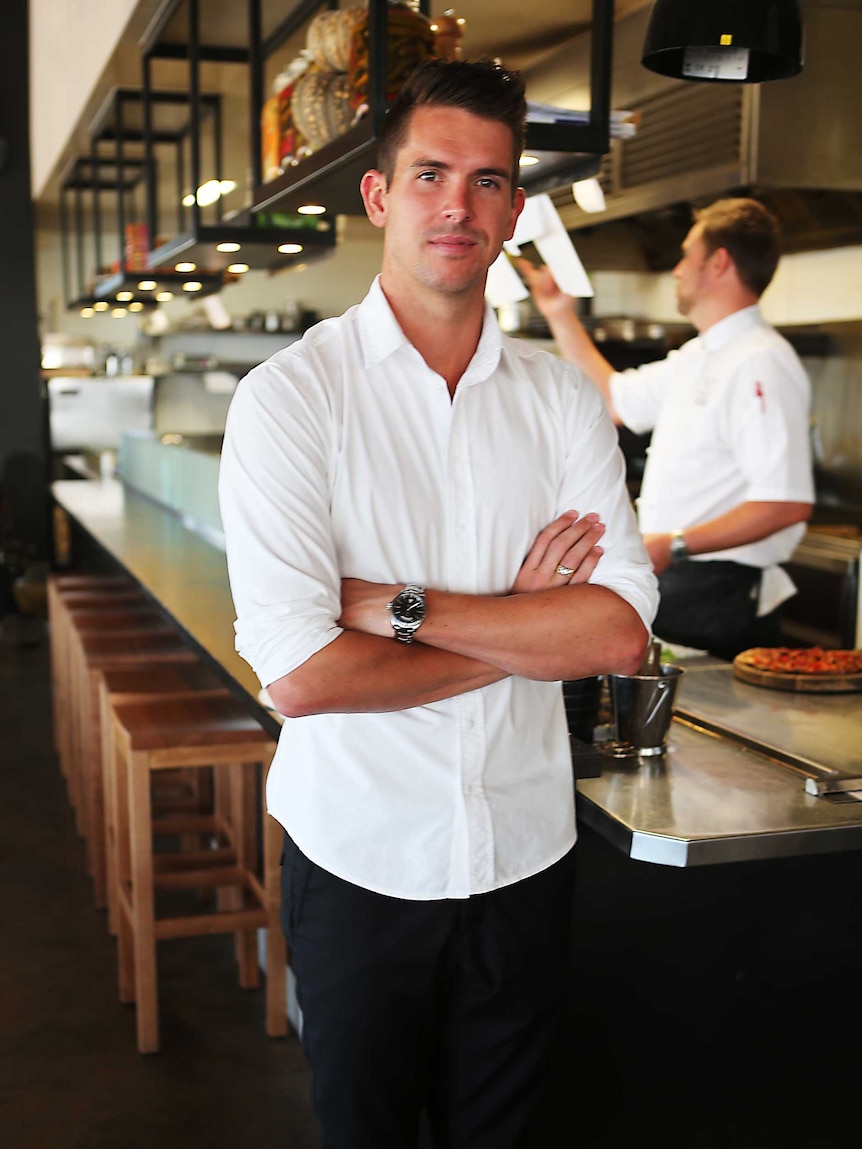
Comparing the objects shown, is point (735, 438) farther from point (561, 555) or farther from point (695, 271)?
point (561, 555)

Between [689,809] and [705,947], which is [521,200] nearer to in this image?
[689,809]

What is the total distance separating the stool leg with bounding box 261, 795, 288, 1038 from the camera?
9.21 ft

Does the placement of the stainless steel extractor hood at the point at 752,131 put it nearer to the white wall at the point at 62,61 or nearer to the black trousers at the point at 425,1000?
the white wall at the point at 62,61

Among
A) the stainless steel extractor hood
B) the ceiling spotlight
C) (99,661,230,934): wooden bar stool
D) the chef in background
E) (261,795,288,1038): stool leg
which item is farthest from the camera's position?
the stainless steel extractor hood

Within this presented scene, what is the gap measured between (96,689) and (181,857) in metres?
0.90

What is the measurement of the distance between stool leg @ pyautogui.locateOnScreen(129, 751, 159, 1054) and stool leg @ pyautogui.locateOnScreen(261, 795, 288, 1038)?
26 cm

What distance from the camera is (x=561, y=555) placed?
1.61 m

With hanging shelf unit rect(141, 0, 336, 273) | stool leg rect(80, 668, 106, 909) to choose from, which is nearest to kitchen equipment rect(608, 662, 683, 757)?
hanging shelf unit rect(141, 0, 336, 273)

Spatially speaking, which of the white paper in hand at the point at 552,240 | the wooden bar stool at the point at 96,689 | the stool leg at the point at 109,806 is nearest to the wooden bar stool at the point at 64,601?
the wooden bar stool at the point at 96,689

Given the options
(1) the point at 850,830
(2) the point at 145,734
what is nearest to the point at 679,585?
(2) the point at 145,734

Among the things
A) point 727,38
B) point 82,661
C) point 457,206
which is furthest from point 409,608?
point 82,661

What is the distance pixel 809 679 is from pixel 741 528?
2.68ft

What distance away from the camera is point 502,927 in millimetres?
1573

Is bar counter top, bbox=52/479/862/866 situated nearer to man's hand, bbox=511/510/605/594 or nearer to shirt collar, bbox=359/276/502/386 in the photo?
Result: man's hand, bbox=511/510/605/594
